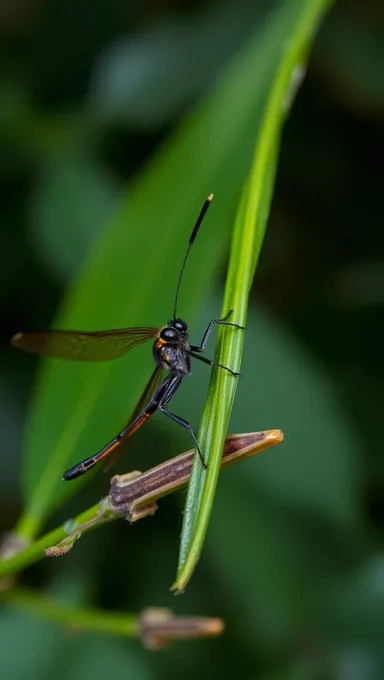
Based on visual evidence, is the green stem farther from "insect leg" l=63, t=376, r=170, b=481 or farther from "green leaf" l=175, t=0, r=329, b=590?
"insect leg" l=63, t=376, r=170, b=481

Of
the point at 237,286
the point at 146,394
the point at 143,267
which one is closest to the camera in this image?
the point at 237,286

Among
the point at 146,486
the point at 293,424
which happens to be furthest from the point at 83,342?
the point at 146,486

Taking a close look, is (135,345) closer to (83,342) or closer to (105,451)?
(83,342)

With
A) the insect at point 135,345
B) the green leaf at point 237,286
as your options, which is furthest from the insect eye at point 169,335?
the green leaf at point 237,286

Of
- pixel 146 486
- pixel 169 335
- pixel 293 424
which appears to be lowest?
pixel 146 486

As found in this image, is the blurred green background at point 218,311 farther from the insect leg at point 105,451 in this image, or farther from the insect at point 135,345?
the insect leg at point 105,451

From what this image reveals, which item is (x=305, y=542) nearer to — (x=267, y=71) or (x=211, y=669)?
(x=211, y=669)

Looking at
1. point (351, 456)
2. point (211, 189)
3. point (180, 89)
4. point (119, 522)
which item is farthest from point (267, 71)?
point (119, 522)
